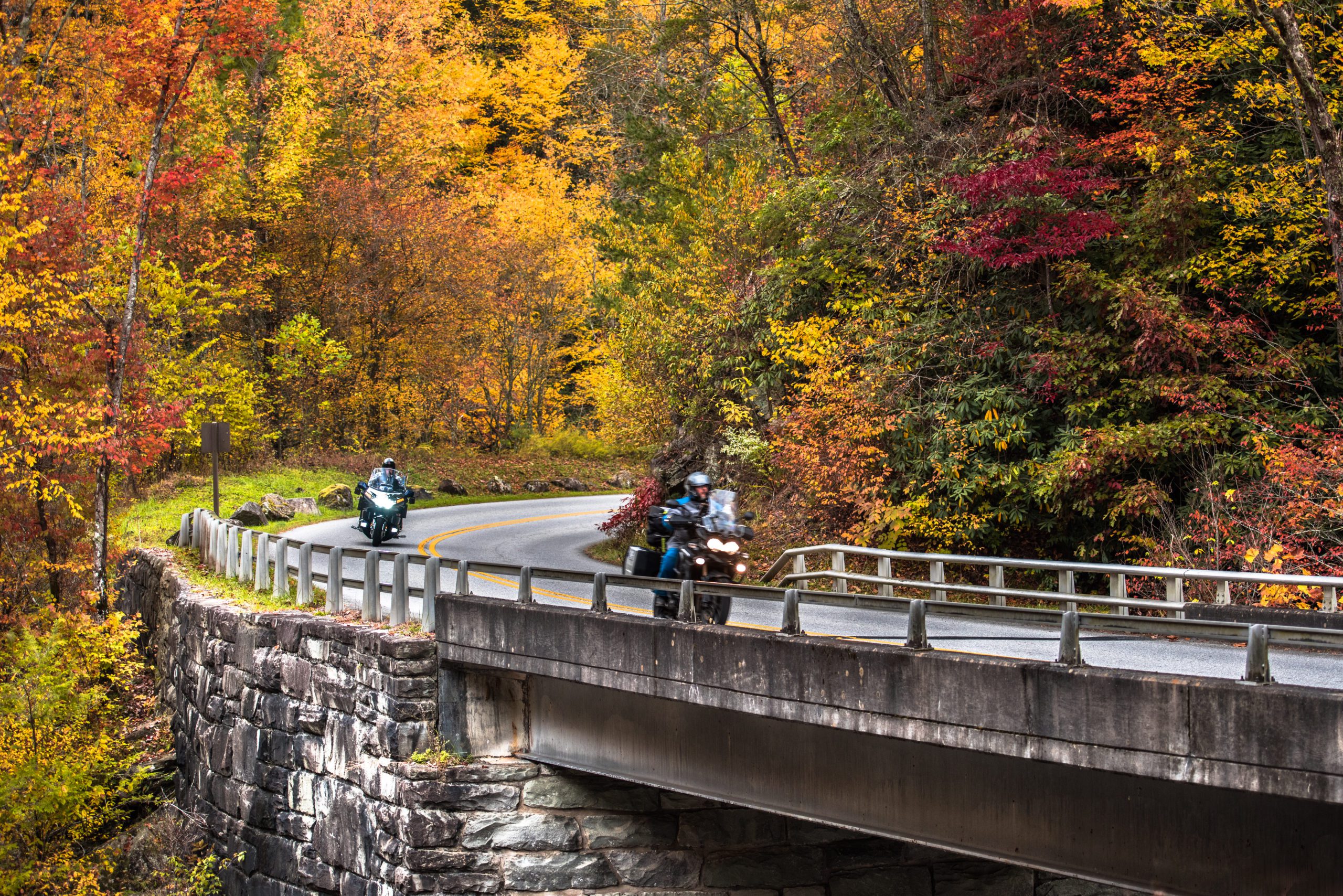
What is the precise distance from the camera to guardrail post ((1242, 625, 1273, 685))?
A: 6746mm

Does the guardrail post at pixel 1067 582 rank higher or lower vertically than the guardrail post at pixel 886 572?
higher

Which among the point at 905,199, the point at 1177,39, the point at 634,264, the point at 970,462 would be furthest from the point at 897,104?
the point at 634,264

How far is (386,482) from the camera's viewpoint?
2516 centimetres

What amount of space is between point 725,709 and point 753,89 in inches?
859

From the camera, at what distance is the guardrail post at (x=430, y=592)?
40.8 feet

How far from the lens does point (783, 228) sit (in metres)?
23.1

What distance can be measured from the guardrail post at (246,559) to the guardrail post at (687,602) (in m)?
10.1

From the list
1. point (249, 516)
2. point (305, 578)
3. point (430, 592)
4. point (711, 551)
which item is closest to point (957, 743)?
point (711, 551)

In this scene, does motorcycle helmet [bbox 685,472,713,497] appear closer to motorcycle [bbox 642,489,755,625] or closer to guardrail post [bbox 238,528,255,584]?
motorcycle [bbox 642,489,755,625]

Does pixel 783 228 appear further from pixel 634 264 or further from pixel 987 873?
pixel 987 873

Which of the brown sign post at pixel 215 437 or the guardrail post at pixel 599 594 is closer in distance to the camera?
the guardrail post at pixel 599 594

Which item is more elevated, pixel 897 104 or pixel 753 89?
pixel 753 89

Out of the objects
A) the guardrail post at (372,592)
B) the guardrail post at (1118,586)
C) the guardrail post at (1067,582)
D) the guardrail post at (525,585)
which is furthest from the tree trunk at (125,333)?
the guardrail post at (1118,586)

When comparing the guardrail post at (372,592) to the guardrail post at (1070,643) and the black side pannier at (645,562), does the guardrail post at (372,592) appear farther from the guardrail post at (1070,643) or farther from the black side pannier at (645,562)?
the guardrail post at (1070,643)
